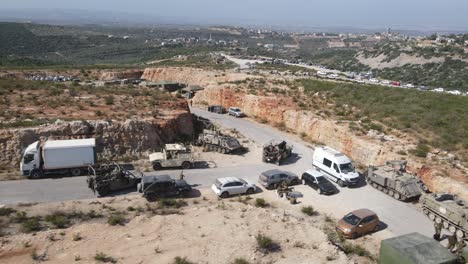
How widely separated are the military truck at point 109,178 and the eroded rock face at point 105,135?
17.3 ft

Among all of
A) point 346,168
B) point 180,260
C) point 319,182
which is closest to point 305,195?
point 319,182

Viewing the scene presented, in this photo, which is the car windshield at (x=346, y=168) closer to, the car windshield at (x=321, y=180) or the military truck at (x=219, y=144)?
the car windshield at (x=321, y=180)

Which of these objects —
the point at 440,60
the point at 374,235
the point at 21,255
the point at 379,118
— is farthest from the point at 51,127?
the point at 440,60

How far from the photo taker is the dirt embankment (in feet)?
96.6

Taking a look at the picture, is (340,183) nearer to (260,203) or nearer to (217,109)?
(260,203)

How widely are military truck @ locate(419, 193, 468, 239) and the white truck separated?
23.5 meters

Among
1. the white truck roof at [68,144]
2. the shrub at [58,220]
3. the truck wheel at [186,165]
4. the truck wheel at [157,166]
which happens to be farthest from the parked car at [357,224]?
the white truck roof at [68,144]

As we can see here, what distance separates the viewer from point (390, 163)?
30.7 metres

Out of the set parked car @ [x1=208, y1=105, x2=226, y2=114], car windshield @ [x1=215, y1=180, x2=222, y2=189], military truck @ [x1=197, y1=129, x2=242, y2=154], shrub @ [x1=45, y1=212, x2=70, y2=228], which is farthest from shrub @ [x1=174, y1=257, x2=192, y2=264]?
parked car @ [x1=208, y1=105, x2=226, y2=114]

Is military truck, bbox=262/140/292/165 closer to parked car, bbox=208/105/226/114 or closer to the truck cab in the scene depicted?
the truck cab

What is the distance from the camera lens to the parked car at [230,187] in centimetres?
2773

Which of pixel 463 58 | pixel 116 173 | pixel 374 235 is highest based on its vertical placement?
pixel 463 58

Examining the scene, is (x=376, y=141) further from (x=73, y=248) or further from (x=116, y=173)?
(x=73, y=248)

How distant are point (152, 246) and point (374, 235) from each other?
13.3 metres
